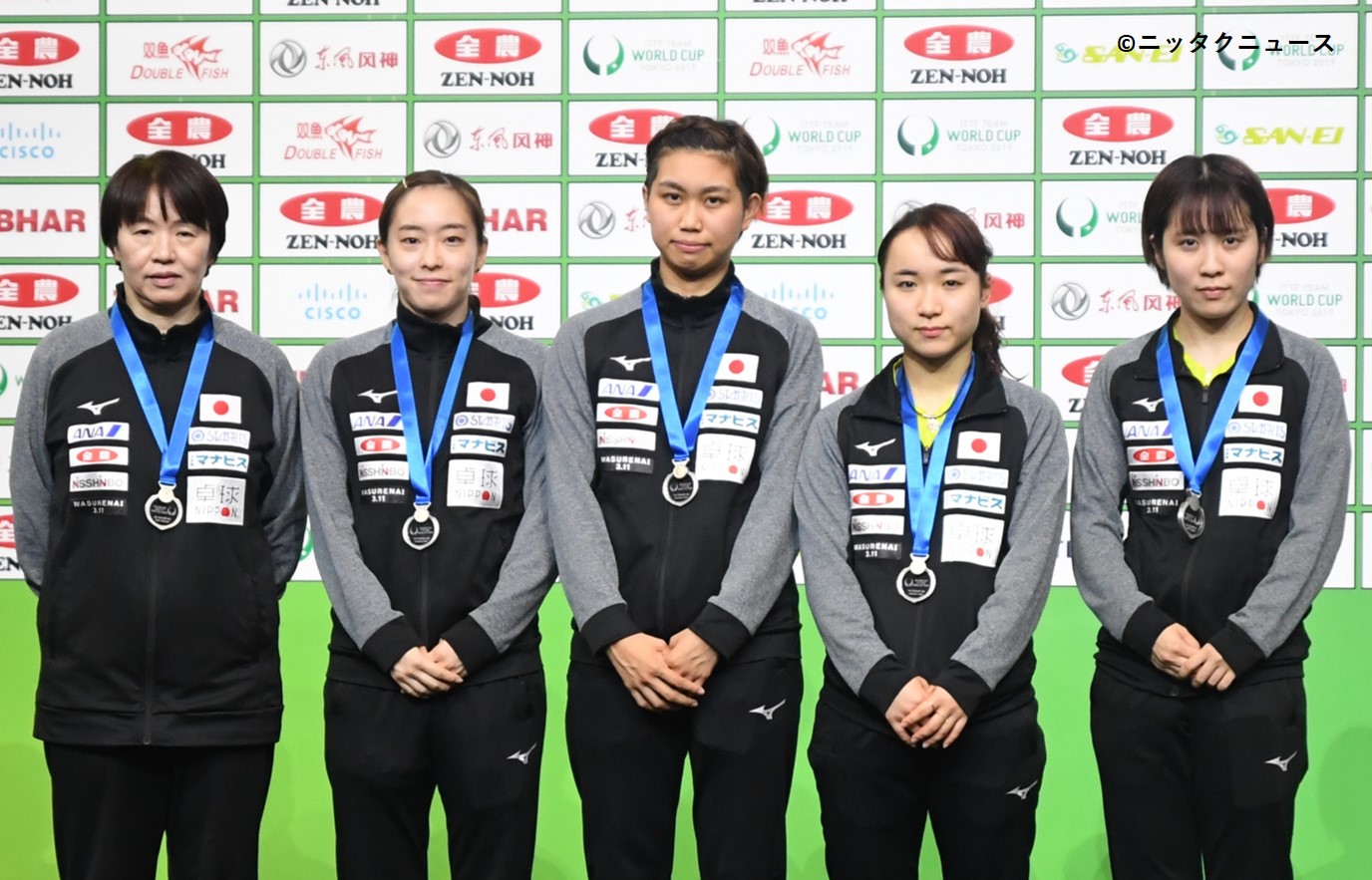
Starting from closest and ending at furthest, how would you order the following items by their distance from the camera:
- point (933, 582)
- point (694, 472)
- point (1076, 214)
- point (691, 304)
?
point (933, 582) → point (694, 472) → point (691, 304) → point (1076, 214)

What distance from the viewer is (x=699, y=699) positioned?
2654 millimetres

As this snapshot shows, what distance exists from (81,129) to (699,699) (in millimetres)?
3206

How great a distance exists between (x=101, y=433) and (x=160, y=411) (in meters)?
0.12

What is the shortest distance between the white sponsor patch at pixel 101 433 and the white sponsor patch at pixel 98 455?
2 centimetres

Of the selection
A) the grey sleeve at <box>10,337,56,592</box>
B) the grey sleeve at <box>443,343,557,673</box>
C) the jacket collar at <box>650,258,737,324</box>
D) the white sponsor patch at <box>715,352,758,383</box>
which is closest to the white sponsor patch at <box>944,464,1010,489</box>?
the white sponsor patch at <box>715,352,758,383</box>

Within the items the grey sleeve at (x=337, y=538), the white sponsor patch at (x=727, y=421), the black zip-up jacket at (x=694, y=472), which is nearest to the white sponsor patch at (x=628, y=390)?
the black zip-up jacket at (x=694, y=472)

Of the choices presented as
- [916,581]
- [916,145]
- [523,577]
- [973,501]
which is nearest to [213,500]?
[523,577]

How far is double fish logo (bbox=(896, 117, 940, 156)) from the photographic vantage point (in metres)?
4.42

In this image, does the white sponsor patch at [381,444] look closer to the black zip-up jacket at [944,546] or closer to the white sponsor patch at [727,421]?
the white sponsor patch at [727,421]

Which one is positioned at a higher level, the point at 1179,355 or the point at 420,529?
the point at 1179,355

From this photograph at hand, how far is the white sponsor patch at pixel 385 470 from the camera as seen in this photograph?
2.73 metres

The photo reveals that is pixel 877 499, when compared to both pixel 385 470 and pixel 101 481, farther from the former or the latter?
pixel 101 481

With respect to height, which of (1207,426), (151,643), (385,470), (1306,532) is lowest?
(151,643)

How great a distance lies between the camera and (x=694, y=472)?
106 inches
